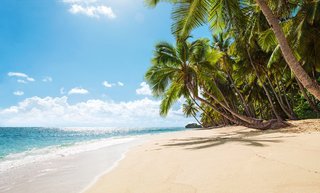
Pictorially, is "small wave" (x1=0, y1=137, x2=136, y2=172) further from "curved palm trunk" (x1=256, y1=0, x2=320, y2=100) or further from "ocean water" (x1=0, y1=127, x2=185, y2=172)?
"curved palm trunk" (x1=256, y1=0, x2=320, y2=100)

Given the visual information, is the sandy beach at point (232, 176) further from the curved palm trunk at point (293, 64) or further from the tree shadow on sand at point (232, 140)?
the tree shadow on sand at point (232, 140)

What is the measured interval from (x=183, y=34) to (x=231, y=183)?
4.57m

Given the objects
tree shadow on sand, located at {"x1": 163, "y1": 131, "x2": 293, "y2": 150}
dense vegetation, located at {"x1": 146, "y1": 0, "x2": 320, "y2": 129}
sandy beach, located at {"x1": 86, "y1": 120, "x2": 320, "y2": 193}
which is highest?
dense vegetation, located at {"x1": 146, "y1": 0, "x2": 320, "y2": 129}

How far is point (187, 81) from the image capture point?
58.2ft

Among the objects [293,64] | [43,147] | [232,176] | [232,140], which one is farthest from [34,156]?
[293,64]

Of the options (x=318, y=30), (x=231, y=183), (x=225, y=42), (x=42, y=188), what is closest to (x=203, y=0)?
(x=231, y=183)

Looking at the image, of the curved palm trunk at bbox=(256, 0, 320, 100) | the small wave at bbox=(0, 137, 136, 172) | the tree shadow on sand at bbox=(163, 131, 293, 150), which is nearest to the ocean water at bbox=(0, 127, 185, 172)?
the small wave at bbox=(0, 137, 136, 172)

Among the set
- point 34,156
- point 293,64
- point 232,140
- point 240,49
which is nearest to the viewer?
point 293,64

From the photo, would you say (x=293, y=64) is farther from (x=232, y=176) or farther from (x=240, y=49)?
(x=240, y=49)

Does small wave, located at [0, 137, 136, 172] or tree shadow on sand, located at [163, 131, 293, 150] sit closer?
tree shadow on sand, located at [163, 131, 293, 150]

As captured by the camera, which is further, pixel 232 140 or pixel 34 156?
pixel 34 156

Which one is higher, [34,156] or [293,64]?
[293,64]

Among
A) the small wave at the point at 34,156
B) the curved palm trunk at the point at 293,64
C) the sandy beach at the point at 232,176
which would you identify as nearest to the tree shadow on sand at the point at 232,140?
the sandy beach at the point at 232,176

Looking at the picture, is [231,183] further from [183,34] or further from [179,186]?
[183,34]
